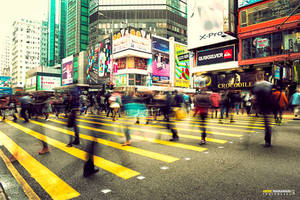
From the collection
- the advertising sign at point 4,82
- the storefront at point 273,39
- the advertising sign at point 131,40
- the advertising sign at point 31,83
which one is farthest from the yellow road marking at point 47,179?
the advertising sign at point 31,83

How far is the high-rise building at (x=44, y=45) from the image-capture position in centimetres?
14025

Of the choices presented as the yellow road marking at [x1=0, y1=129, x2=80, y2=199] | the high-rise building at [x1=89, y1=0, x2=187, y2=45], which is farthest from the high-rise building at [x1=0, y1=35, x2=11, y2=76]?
the yellow road marking at [x1=0, y1=129, x2=80, y2=199]

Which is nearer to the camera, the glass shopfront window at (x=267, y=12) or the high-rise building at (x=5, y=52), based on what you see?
the glass shopfront window at (x=267, y=12)

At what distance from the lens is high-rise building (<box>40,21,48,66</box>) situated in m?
140

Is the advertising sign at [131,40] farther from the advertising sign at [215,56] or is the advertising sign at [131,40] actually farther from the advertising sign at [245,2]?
the advertising sign at [245,2]

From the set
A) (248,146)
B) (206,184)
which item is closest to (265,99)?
(248,146)

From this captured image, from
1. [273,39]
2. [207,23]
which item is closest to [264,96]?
[273,39]

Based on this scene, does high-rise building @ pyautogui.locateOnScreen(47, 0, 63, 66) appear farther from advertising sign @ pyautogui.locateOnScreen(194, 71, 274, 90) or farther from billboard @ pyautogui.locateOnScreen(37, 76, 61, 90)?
advertising sign @ pyautogui.locateOnScreen(194, 71, 274, 90)

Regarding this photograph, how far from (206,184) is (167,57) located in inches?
1945

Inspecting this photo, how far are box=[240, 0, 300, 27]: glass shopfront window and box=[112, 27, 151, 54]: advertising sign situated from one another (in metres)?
23.2

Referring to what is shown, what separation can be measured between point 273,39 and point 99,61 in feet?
130

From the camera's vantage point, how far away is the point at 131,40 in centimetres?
4266

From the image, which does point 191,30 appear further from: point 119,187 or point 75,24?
point 75,24

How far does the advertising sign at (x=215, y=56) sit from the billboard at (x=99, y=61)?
2363cm
